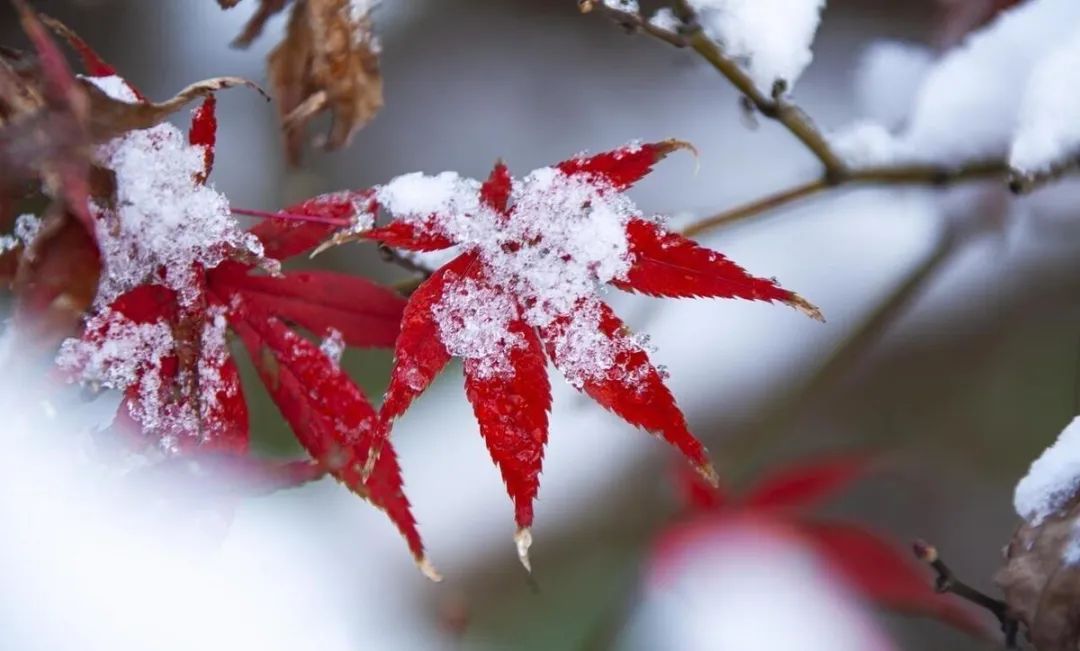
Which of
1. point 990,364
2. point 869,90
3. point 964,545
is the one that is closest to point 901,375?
point 990,364

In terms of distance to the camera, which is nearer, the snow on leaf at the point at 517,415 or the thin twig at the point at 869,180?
the snow on leaf at the point at 517,415

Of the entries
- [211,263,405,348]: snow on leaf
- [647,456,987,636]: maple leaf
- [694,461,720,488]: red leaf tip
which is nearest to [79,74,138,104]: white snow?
[211,263,405,348]: snow on leaf

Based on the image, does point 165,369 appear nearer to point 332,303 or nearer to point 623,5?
point 332,303

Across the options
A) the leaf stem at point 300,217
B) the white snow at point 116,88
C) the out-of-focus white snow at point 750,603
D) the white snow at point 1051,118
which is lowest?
the out-of-focus white snow at point 750,603

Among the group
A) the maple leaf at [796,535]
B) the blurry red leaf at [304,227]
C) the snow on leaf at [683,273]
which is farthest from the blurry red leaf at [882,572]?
the blurry red leaf at [304,227]

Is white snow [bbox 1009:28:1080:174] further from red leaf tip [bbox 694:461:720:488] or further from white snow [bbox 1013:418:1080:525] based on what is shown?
red leaf tip [bbox 694:461:720:488]

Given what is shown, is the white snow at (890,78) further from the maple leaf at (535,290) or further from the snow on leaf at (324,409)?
the snow on leaf at (324,409)

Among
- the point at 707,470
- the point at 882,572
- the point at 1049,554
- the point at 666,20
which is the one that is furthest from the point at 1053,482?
the point at 882,572
